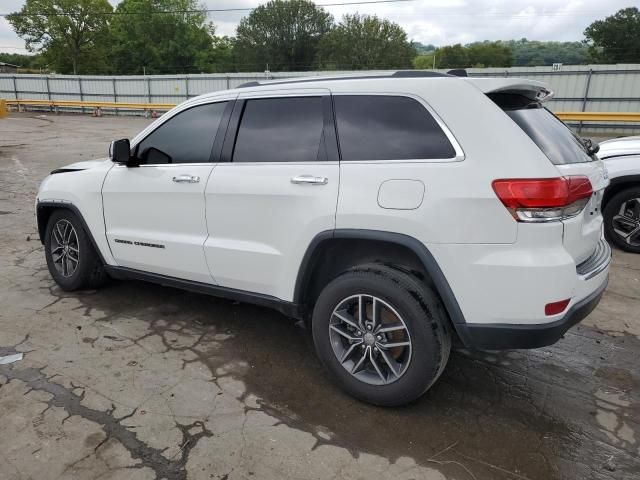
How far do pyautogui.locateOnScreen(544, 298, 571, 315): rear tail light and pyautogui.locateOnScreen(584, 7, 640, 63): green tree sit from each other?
77364 mm

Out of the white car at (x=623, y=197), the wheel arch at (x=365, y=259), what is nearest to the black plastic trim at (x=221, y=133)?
the wheel arch at (x=365, y=259)

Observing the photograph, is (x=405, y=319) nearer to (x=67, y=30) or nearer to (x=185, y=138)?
(x=185, y=138)

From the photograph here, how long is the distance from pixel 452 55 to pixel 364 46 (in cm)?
3195

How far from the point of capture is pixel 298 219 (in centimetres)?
313

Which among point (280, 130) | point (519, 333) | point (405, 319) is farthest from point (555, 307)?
point (280, 130)

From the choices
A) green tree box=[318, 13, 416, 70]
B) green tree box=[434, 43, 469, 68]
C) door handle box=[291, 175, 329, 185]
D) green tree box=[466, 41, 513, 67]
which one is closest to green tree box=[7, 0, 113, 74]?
green tree box=[318, 13, 416, 70]

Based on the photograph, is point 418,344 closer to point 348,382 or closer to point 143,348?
point 348,382

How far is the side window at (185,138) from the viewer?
146 inches

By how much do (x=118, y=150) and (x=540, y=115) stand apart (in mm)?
3030

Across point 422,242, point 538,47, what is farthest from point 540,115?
point 538,47

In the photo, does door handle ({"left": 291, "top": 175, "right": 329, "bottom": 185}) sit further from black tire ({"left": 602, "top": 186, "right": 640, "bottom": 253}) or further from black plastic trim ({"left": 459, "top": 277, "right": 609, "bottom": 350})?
black tire ({"left": 602, "top": 186, "right": 640, "bottom": 253})

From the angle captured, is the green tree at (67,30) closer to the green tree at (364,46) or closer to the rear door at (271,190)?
the green tree at (364,46)

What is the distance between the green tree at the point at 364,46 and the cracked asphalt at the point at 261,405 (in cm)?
7115

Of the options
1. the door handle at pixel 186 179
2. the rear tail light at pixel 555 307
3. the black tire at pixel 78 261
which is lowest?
the black tire at pixel 78 261
